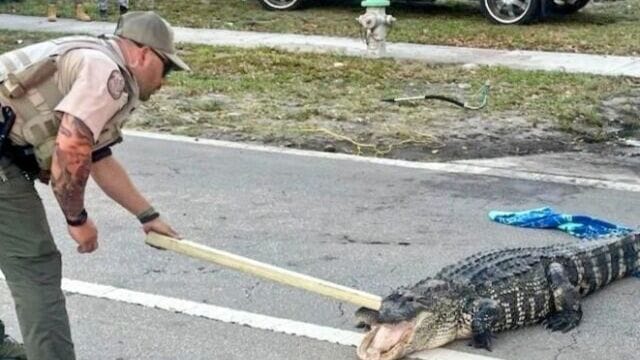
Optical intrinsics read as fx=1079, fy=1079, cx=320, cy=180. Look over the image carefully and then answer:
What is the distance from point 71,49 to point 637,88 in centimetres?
859

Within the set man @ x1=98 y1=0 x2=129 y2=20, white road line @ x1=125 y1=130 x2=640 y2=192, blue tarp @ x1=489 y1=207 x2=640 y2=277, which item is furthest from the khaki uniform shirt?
man @ x1=98 y1=0 x2=129 y2=20

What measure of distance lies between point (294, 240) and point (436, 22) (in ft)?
34.8

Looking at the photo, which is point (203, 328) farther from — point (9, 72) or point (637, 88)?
point (637, 88)

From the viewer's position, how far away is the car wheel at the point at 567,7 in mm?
16734

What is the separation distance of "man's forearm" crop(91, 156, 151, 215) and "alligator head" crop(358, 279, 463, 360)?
3.82 ft

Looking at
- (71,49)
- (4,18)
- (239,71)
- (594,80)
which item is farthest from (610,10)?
(71,49)

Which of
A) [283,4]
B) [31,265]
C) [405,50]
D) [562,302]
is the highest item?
[31,265]

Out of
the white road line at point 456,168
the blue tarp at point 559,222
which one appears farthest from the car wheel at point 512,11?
the blue tarp at point 559,222

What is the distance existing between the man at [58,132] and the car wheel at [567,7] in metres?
13.6

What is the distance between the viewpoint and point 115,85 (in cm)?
373

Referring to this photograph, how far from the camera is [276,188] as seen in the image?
7863 mm

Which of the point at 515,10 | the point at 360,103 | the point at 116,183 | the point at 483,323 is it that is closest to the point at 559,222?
the point at 483,323

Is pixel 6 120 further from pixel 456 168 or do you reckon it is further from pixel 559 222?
pixel 456 168

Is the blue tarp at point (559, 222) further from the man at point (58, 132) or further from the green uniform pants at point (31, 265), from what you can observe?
the green uniform pants at point (31, 265)
